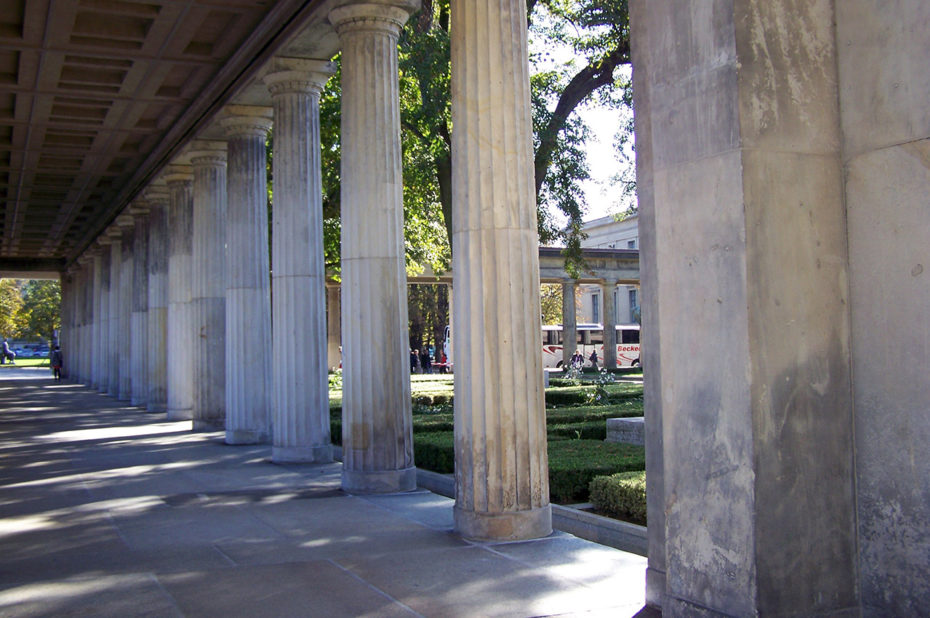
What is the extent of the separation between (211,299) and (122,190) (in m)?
10.2

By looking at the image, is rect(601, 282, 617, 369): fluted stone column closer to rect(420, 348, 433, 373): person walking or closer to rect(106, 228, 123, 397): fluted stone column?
rect(420, 348, 433, 373): person walking

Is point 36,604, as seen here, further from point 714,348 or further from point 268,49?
point 268,49

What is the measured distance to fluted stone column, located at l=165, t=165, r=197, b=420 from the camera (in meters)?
23.4

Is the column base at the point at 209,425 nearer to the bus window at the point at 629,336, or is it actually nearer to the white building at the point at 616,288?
the white building at the point at 616,288

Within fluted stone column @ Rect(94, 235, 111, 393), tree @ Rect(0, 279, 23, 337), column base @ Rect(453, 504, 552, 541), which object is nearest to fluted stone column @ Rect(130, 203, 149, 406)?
fluted stone column @ Rect(94, 235, 111, 393)

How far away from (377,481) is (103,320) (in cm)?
3019

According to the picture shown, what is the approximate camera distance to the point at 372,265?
37.0ft

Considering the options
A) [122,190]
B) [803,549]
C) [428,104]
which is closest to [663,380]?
[803,549]

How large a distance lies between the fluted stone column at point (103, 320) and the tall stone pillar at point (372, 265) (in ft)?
91.3

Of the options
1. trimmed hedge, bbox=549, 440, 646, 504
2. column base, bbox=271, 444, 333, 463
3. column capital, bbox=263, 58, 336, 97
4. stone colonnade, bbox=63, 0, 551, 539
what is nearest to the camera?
stone colonnade, bbox=63, 0, 551, 539

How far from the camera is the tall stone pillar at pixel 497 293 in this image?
28.0 ft

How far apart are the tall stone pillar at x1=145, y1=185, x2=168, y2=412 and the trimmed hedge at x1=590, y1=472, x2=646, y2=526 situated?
20.0 meters

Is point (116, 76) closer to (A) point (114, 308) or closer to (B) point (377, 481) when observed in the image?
(B) point (377, 481)

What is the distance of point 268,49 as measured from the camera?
14352mm
